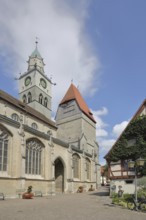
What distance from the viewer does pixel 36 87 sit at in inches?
2009

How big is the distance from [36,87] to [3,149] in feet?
98.3

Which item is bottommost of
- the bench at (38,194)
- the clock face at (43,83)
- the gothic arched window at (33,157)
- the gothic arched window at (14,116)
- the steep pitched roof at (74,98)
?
the bench at (38,194)

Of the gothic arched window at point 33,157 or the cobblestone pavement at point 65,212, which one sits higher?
the gothic arched window at point 33,157

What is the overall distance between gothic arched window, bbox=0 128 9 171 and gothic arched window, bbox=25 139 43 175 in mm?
3108

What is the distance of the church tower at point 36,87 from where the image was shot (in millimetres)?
50625

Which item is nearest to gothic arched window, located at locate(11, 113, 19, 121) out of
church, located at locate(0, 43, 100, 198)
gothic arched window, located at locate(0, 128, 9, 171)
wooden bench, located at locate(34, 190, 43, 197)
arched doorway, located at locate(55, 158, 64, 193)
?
church, located at locate(0, 43, 100, 198)

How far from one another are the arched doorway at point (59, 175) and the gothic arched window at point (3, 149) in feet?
33.7

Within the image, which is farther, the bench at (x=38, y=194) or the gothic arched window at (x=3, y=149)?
the bench at (x=38, y=194)

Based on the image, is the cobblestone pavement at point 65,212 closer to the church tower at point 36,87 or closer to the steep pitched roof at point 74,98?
the steep pitched roof at point 74,98

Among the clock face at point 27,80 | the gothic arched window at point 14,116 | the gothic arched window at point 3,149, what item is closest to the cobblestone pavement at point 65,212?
the gothic arched window at point 3,149

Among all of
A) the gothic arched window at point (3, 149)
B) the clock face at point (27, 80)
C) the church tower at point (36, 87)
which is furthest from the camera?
the clock face at point (27, 80)

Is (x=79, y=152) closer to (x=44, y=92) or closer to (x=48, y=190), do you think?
(x=48, y=190)

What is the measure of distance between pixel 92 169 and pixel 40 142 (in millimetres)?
16637

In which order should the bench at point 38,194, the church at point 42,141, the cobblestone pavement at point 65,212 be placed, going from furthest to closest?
the bench at point 38,194 → the church at point 42,141 → the cobblestone pavement at point 65,212
